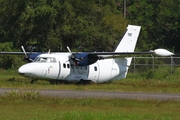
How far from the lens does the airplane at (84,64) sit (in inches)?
1393

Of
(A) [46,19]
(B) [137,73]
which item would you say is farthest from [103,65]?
(A) [46,19]

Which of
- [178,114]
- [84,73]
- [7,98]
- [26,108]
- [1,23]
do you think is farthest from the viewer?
[1,23]

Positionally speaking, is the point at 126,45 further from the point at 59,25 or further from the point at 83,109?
the point at 83,109

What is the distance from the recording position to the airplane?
35.4 metres

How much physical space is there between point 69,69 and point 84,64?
3.46ft

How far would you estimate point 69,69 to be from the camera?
123ft

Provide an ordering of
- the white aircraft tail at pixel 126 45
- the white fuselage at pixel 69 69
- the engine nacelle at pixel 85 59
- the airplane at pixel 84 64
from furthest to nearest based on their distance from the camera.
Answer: the white aircraft tail at pixel 126 45
the engine nacelle at pixel 85 59
the airplane at pixel 84 64
the white fuselage at pixel 69 69

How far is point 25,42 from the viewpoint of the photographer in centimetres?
5669

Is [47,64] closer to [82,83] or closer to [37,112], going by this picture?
[82,83]

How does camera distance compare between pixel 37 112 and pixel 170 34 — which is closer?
pixel 37 112

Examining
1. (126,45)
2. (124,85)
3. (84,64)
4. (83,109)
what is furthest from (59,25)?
(83,109)

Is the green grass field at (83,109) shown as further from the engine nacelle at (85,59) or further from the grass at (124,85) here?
the engine nacelle at (85,59)

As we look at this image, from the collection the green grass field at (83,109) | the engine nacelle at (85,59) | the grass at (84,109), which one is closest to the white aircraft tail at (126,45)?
the engine nacelle at (85,59)

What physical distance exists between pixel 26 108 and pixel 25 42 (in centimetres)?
3645
